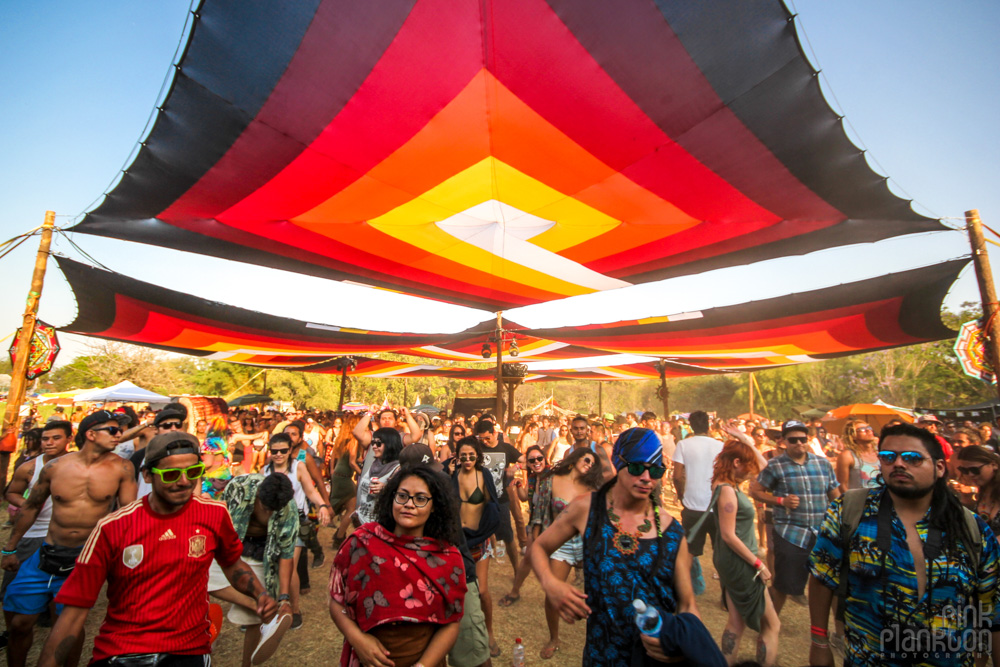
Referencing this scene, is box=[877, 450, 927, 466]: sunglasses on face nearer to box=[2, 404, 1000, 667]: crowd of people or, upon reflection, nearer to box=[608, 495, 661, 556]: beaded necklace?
box=[2, 404, 1000, 667]: crowd of people

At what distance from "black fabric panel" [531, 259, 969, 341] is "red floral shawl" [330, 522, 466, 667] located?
5.74m

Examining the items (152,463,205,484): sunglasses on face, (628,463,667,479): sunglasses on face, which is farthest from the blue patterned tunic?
(152,463,205,484): sunglasses on face

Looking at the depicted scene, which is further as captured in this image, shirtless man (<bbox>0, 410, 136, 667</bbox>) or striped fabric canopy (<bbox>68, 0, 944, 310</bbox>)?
striped fabric canopy (<bbox>68, 0, 944, 310</bbox>)

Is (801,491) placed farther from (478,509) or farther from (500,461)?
(500,461)

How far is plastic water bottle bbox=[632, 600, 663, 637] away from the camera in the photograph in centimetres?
132

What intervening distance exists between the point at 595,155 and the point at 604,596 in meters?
3.45

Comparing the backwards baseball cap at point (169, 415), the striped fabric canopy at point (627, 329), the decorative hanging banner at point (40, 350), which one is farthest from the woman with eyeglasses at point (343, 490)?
the striped fabric canopy at point (627, 329)

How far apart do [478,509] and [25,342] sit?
4.94 meters

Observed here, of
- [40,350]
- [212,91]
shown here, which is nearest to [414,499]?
[212,91]

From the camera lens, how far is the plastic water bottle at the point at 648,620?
4.34ft

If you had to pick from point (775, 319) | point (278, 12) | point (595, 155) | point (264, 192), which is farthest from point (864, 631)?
point (775, 319)

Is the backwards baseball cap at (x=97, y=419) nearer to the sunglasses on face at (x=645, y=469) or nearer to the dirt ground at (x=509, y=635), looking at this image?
the dirt ground at (x=509, y=635)

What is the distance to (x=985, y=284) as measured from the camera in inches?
153

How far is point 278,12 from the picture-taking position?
2.69 m
